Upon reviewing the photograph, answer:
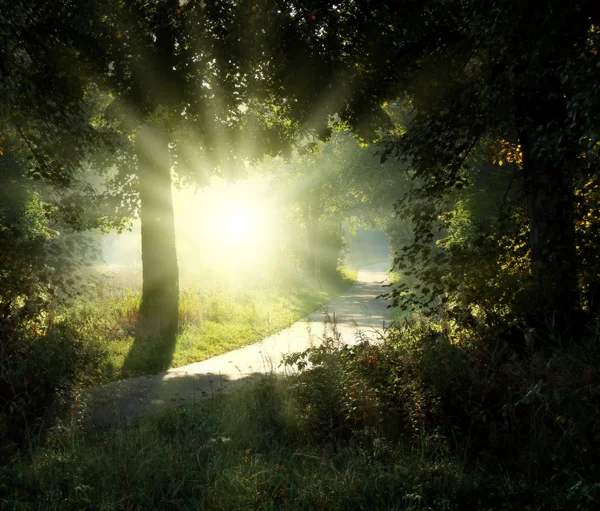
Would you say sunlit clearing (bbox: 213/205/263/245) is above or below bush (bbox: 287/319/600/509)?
above

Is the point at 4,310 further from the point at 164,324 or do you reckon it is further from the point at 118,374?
the point at 164,324

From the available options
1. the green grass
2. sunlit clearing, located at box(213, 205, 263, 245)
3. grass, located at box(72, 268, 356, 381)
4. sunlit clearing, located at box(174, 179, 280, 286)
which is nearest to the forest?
the green grass

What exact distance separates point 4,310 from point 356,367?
5.13 m

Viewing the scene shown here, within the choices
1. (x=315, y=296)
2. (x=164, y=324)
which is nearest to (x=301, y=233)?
(x=315, y=296)

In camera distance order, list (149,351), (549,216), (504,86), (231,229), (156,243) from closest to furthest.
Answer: (504,86)
(549,216)
(149,351)
(156,243)
(231,229)

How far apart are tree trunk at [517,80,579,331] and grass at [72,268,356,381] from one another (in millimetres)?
4609

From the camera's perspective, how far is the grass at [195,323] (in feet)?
39.0

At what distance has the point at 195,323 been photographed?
1575cm

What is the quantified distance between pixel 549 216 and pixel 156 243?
Answer: 31.1 ft

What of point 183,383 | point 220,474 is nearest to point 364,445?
point 220,474

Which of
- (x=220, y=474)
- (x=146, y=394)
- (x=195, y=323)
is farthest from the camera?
(x=195, y=323)

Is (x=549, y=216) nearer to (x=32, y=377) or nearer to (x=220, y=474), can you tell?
(x=220, y=474)

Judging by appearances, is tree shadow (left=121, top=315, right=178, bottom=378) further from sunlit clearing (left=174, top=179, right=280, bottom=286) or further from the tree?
sunlit clearing (left=174, top=179, right=280, bottom=286)

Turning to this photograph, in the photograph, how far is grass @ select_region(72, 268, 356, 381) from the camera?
39.0 feet
